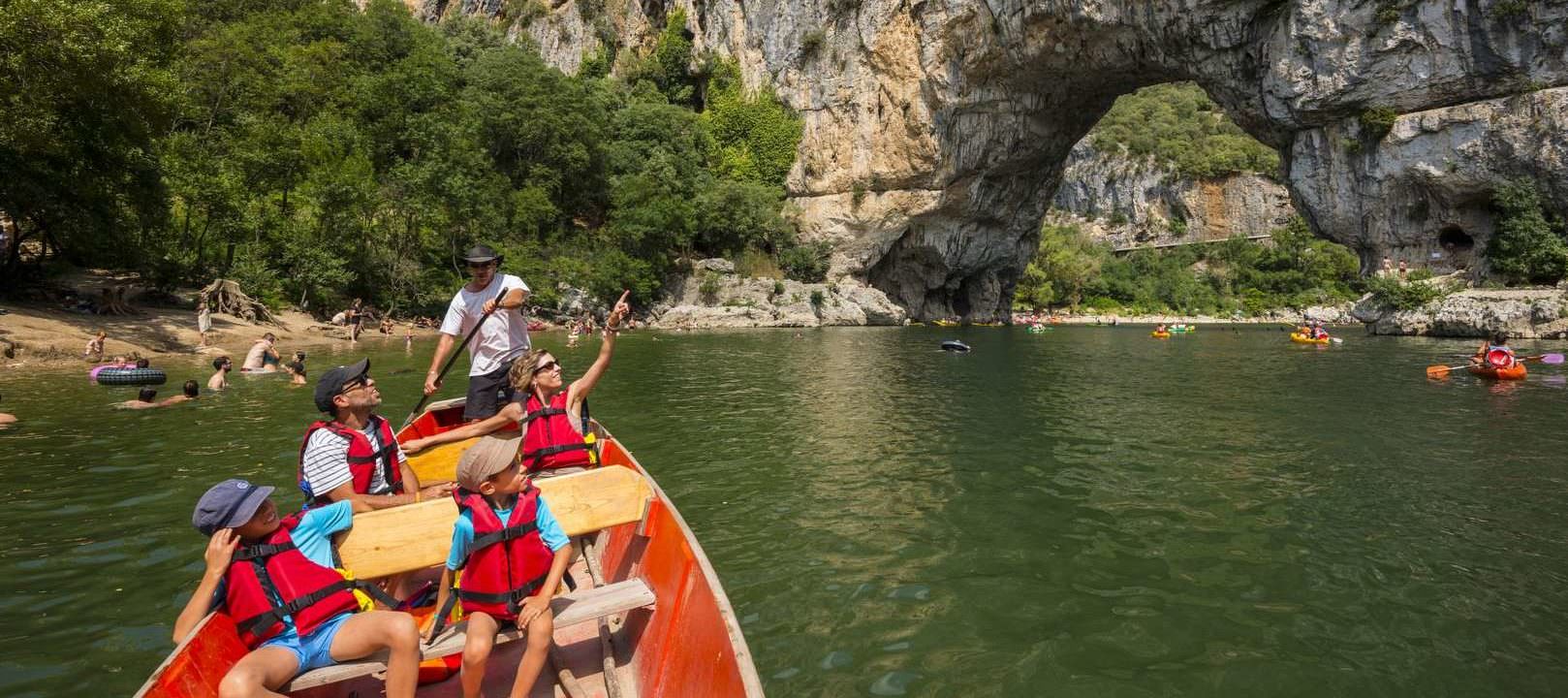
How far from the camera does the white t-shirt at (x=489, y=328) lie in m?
5.75

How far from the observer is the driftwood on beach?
23703 mm

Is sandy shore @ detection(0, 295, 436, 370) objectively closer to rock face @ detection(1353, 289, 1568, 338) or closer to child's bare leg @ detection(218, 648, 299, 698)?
child's bare leg @ detection(218, 648, 299, 698)

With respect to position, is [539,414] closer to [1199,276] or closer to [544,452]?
[544,452]

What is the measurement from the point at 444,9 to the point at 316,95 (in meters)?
41.3

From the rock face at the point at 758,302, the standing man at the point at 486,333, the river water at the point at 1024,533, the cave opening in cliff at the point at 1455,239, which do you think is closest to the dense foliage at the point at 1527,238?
the cave opening in cliff at the point at 1455,239

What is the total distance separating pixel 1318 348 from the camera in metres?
25.6

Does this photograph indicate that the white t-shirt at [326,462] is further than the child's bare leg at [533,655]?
Yes

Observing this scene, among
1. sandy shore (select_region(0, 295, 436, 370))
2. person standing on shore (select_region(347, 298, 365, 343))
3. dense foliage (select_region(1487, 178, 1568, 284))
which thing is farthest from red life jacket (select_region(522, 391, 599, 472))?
dense foliage (select_region(1487, 178, 1568, 284))

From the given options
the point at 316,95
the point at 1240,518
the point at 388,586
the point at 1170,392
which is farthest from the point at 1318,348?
the point at 316,95

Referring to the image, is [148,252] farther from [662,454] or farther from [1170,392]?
[1170,392]

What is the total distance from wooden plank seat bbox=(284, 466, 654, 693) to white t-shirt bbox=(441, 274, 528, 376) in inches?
84.8

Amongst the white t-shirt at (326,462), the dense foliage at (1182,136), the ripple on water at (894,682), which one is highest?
the dense foliage at (1182,136)

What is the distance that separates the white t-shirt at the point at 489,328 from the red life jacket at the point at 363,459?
1.28m

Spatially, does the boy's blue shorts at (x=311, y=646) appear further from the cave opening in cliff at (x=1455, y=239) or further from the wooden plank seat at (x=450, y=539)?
the cave opening in cliff at (x=1455, y=239)
